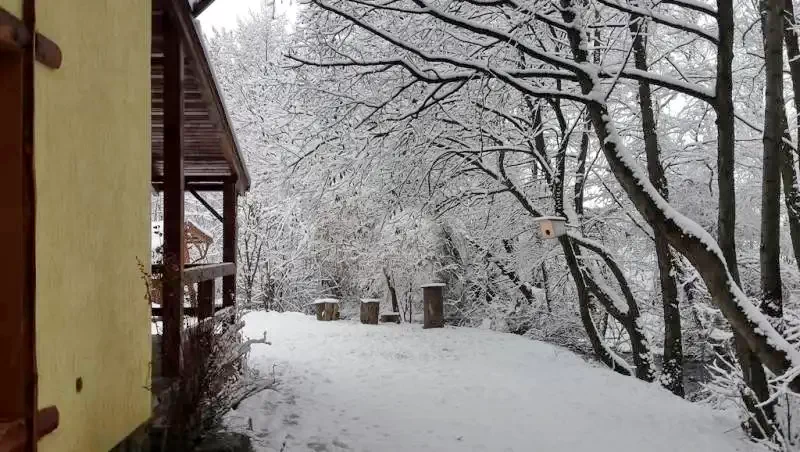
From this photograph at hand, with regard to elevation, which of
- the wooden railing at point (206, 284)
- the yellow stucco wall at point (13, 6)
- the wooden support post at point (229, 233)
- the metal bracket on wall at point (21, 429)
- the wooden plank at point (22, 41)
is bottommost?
the metal bracket on wall at point (21, 429)

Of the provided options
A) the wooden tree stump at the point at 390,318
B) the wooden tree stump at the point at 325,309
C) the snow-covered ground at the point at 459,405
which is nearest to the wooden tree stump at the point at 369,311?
the wooden tree stump at the point at 390,318

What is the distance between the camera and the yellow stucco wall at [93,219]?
2.38 metres

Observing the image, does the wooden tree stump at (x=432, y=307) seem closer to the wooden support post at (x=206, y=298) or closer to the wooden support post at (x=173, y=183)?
the wooden support post at (x=206, y=298)

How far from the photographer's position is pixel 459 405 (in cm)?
680

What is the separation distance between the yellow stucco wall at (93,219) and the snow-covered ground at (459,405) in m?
1.88

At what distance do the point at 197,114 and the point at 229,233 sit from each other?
212 cm

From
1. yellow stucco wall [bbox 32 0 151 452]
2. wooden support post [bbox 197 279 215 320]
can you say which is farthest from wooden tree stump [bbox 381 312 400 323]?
yellow stucco wall [bbox 32 0 151 452]

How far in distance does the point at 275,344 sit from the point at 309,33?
16.8 feet

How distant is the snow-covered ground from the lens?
5469mm

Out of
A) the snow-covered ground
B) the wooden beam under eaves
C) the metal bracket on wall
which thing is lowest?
the snow-covered ground

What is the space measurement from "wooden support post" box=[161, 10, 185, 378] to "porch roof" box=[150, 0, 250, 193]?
0.22 meters

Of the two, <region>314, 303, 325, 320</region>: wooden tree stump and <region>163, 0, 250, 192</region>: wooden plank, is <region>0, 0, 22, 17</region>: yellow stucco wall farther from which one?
<region>314, 303, 325, 320</region>: wooden tree stump

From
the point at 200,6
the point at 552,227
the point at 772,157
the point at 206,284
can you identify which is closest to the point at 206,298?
the point at 206,284

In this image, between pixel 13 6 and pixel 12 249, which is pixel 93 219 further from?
pixel 13 6
